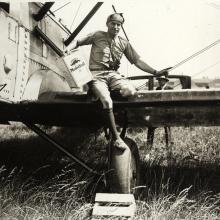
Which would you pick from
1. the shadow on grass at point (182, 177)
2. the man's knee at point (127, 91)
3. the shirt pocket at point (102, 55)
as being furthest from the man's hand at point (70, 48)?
the shadow on grass at point (182, 177)

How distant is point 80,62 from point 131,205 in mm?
1594

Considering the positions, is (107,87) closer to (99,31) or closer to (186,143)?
(99,31)

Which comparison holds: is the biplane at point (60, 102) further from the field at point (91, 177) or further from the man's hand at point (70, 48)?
the field at point (91, 177)

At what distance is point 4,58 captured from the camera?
179 inches

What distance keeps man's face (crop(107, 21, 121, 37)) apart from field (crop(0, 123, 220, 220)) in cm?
176

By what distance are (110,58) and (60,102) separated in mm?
851

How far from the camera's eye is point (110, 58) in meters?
4.77

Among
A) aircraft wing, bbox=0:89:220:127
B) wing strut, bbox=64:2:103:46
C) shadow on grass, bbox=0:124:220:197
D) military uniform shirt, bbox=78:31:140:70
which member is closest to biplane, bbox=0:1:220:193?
aircraft wing, bbox=0:89:220:127

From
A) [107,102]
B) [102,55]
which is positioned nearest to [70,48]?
[102,55]

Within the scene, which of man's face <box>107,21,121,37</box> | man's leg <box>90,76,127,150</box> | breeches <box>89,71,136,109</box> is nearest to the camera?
man's leg <box>90,76,127,150</box>

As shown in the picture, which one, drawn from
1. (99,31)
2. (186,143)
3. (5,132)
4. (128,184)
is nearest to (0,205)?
(128,184)

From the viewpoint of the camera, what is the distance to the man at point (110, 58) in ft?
14.2

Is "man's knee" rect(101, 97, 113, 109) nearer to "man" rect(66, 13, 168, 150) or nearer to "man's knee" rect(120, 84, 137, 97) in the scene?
"man" rect(66, 13, 168, 150)

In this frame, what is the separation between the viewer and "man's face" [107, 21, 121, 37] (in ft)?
15.3
